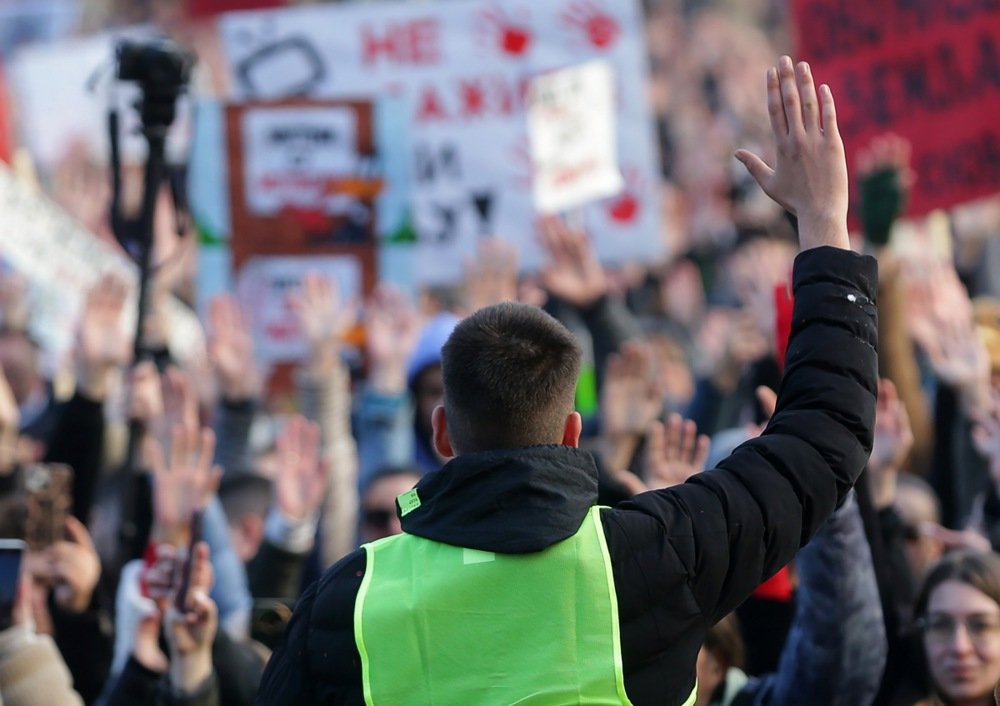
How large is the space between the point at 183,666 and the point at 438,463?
1.51 metres

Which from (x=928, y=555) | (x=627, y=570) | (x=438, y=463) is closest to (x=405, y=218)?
(x=438, y=463)

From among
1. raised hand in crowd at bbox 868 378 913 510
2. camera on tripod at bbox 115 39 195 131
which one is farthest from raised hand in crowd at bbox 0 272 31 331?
raised hand in crowd at bbox 868 378 913 510

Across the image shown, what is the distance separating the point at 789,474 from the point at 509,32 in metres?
5.63

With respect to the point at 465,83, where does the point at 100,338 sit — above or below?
below

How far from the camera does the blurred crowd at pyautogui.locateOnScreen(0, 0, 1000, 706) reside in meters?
3.59

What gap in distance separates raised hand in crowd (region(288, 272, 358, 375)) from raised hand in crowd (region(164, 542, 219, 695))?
7.73 feet

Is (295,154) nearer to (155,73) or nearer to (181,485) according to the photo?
(155,73)

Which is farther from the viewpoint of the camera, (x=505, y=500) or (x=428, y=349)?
(x=428, y=349)

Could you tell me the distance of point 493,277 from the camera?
6.29 metres

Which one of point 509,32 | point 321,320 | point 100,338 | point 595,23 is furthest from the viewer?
point 509,32

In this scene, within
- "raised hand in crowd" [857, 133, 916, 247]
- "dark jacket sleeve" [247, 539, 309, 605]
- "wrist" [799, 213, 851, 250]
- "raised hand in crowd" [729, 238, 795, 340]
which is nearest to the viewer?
"wrist" [799, 213, 851, 250]

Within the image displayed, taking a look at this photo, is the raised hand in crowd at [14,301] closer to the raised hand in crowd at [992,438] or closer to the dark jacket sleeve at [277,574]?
the dark jacket sleeve at [277,574]

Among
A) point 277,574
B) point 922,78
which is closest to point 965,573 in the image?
point 277,574

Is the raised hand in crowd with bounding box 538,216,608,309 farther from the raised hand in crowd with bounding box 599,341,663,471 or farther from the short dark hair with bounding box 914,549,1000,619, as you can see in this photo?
the short dark hair with bounding box 914,549,1000,619
